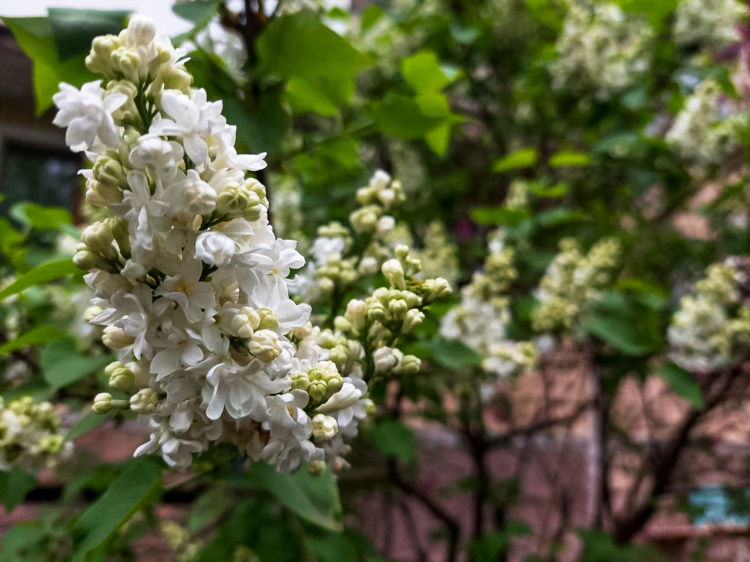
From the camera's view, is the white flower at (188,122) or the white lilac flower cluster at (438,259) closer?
the white flower at (188,122)

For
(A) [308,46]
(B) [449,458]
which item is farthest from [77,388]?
(B) [449,458]

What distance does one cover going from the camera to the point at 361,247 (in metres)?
0.70

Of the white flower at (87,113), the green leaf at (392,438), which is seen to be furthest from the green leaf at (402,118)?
the green leaf at (392,438)

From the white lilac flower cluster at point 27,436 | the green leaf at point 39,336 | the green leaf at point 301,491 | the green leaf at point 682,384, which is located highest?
the green leaf at point 39,336

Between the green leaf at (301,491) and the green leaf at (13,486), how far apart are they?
317 mm

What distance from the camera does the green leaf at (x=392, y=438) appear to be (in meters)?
0.98

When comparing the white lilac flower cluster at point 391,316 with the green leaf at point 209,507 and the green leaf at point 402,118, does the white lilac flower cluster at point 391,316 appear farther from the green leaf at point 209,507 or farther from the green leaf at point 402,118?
the green leaf at point 209,507

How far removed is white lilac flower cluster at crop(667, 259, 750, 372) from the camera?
114 cm

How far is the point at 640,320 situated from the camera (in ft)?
3.96

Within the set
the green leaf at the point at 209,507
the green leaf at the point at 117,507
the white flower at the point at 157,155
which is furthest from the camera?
the green leaf at the point at 209,507

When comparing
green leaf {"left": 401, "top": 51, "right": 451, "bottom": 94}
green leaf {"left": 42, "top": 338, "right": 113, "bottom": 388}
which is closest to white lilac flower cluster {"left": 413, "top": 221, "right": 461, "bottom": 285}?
green leaf {"left": 401, "top": 51, "right": 451, "bottom": 94}

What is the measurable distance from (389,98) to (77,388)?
0.64 meters

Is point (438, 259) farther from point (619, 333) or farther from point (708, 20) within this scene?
→ point (708, 20)

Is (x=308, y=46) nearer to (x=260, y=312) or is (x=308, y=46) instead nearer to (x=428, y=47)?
(x=260, y=312)
